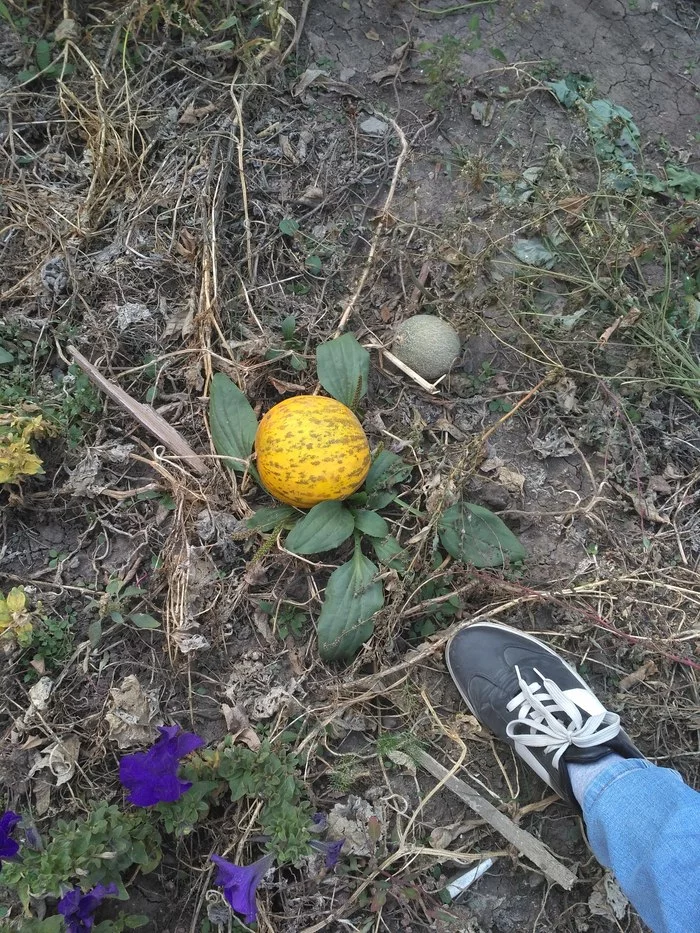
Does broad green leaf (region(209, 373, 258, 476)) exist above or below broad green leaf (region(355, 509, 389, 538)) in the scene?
above

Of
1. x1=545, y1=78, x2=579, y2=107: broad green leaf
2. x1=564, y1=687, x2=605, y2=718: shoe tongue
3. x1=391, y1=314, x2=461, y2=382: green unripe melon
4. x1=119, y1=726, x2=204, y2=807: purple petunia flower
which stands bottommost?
x1=119, y1=726, x2=204, y2=807: purple petunia flower

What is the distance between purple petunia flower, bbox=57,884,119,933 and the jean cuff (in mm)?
1660

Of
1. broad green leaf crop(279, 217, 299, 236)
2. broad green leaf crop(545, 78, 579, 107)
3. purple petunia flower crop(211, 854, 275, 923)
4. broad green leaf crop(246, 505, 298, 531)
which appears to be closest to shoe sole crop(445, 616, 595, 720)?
broad green leaf crop(246, 505, 298, 531)

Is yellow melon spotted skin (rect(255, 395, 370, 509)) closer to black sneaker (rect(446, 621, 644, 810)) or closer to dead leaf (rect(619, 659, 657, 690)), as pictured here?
black sneaker (rect(446, 621, 644, 810))

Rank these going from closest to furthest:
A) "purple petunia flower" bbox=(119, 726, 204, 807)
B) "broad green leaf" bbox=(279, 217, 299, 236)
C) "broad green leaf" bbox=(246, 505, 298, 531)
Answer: "purple petunia flower" bbox=(119, 726, 204, 807) < "broad green leaf" bbox=(246, 505, 298, 531) < "broad green leaf" bbox=(279, 217, 299, 236)

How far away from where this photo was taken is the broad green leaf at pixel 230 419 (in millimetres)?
2697

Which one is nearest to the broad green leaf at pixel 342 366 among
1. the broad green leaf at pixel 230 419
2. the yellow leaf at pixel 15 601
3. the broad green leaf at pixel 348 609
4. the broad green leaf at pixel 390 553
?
the broad green leaf at pixel 230 419

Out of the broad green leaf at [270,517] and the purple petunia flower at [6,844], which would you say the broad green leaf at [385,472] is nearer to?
the broad green leaf at [270,517]

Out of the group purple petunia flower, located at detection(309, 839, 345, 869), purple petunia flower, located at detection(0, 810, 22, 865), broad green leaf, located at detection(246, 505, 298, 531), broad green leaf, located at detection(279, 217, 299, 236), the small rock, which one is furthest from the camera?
the small rock

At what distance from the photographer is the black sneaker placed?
2471 mm

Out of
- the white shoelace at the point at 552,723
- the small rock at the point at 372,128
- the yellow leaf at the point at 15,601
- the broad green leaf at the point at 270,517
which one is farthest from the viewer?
the small rock at the point at 372,128

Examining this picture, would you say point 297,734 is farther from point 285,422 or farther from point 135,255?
point 135,255

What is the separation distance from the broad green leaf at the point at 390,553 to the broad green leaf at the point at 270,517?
38 centimetres

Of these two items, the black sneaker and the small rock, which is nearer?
the black sneaker
